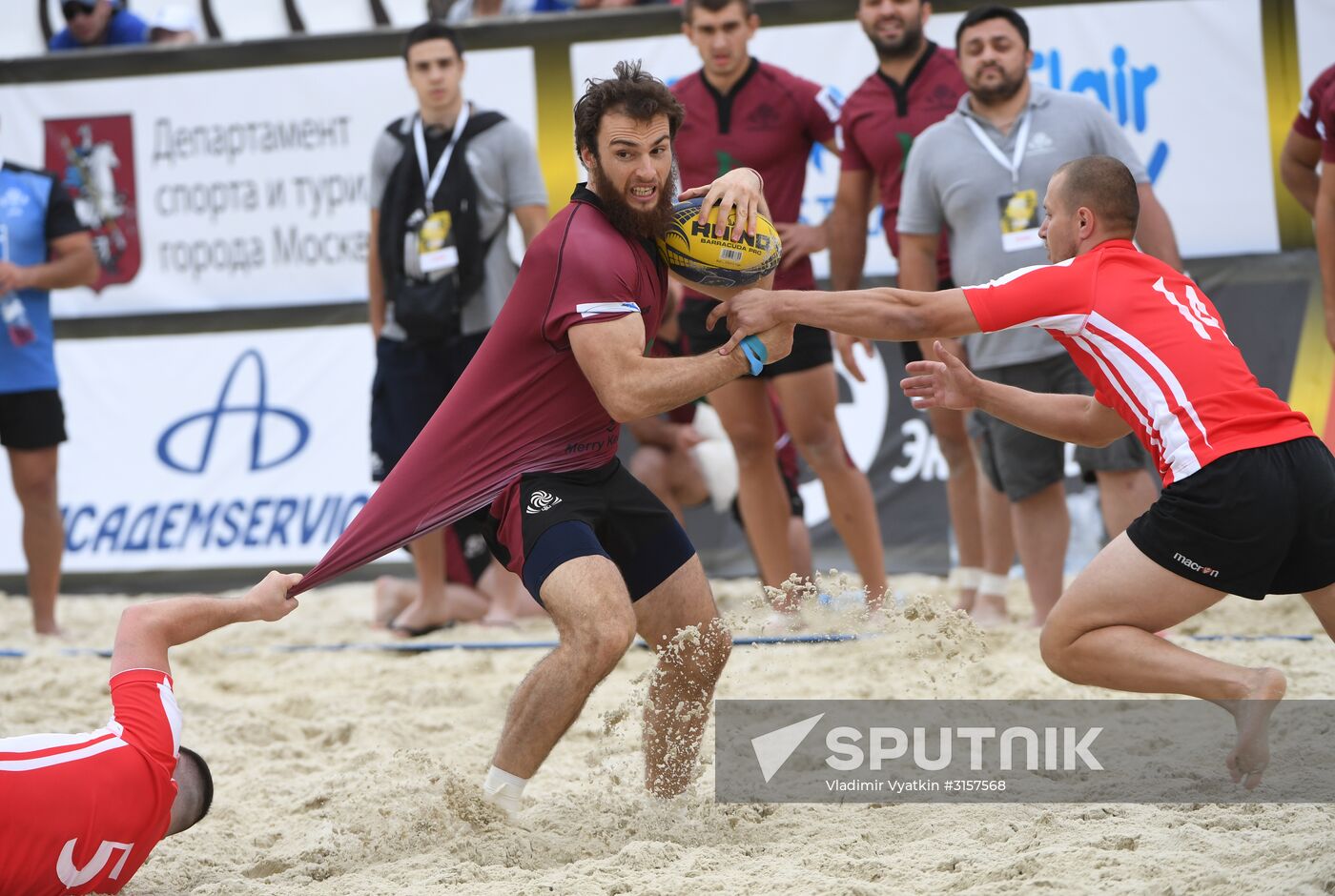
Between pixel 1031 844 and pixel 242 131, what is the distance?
640 centimetres

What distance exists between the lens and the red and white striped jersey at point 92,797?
2.95m

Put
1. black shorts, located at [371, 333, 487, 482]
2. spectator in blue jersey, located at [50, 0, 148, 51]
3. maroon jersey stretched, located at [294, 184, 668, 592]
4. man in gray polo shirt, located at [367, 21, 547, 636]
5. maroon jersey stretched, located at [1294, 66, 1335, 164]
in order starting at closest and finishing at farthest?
1. maroon jersey stretched, located at [294, 184, 668, 592]
2. maroon jersey stretched, located at [1294, 66, 1335, 164]
3. man in gray polo shirt, located at [367, 21, 547, 636]
4. black shorts, located at [371, 333, 487, 482]
5. spectator in blue jersey, located at [50, 0, 148, 51]

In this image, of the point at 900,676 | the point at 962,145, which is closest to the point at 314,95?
the point at 962,145

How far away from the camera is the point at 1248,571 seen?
342 cm

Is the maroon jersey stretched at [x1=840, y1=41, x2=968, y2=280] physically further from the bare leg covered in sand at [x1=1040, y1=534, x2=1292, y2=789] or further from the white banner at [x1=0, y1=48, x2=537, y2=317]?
the white banner at [x1=0, y1=48, x2=537, y2=317]

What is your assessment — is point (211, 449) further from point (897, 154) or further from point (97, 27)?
point (897, 154)

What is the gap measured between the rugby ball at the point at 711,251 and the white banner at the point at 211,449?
4418 mm

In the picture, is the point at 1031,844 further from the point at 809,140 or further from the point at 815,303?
the point at 809,140

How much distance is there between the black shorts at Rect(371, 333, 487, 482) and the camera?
6.54 meters

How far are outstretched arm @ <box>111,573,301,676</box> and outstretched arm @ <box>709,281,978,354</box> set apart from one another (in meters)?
1.33

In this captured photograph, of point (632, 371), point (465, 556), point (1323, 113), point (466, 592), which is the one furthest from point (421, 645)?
point (1323, 113)

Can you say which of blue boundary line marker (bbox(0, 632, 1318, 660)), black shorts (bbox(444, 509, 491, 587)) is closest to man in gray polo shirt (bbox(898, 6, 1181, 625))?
blue boundary line marker (bbox(0, 632, 1318, 660))

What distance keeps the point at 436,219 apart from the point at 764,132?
1.54 metres

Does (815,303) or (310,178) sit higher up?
(310,178)
